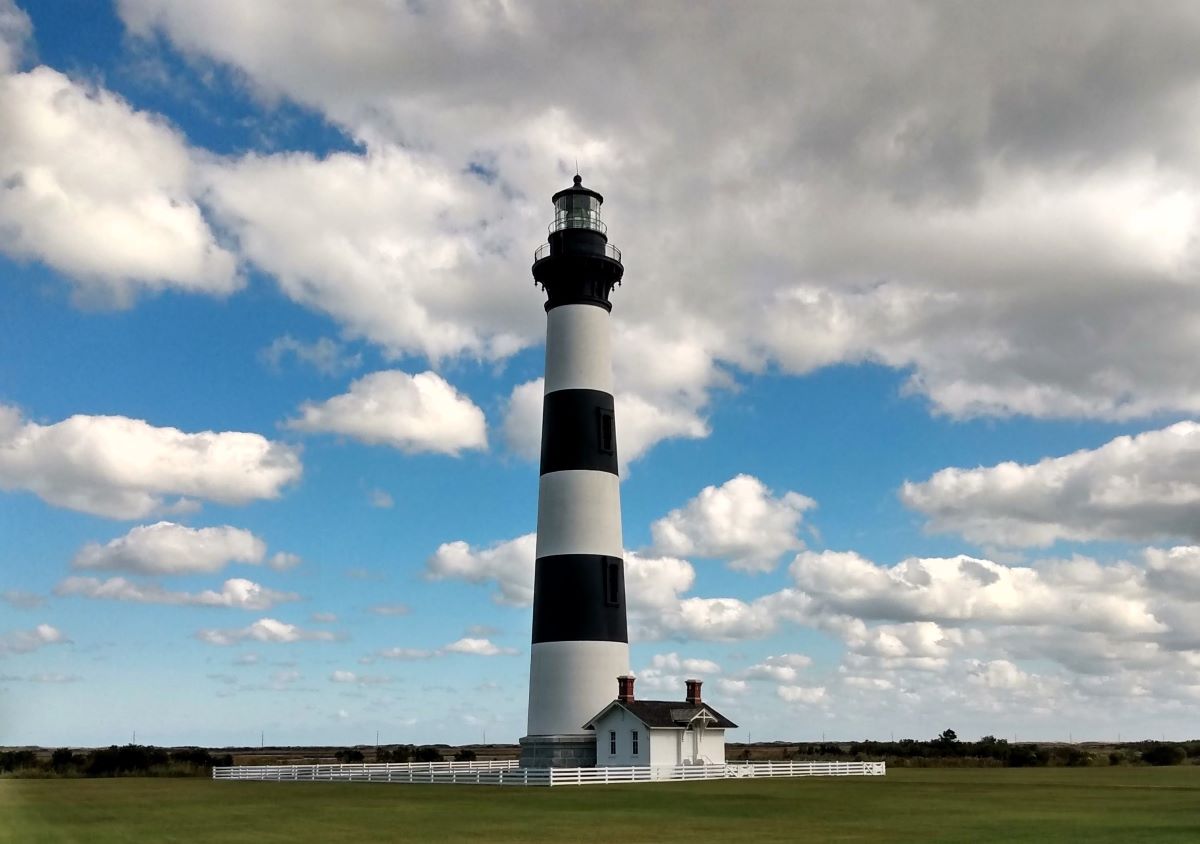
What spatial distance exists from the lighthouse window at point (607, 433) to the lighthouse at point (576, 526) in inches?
1.6

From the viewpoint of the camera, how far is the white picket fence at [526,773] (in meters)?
39.7

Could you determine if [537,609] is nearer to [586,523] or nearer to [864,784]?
[586,523]

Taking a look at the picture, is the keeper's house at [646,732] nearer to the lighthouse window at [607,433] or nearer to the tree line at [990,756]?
the lighthouse window at [607,433]

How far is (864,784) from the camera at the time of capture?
38844mm

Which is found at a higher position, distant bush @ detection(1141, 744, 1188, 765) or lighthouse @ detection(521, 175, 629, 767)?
lighthouse @ detection(521, 175, 629, 767)

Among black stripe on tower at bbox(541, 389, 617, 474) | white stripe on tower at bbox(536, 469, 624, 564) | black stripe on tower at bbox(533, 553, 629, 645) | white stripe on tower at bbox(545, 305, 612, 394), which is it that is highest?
white stripe on tower at bbox(545, 305, 612, 394)

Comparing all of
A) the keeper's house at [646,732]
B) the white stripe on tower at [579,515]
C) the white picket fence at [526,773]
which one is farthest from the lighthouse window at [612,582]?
the white picket fence at [526,773]

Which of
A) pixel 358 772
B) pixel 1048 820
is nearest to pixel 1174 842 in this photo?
pixel 1048 820

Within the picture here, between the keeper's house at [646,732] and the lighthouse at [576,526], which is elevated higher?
the lighthouse at [576,526]

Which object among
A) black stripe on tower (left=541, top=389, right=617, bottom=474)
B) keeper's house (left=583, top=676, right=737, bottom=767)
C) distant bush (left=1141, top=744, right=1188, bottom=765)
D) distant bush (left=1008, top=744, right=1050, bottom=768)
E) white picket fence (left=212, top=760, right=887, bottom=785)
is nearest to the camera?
white picket fence (left=212, top=760, right=887, bottom=785)

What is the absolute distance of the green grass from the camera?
70.6ft

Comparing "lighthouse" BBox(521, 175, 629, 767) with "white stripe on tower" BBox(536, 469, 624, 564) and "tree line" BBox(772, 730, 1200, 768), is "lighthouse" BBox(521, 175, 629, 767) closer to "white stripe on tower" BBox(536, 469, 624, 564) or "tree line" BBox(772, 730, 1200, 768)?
"white stripe on tower" BBox(536, 469, 624, 564)

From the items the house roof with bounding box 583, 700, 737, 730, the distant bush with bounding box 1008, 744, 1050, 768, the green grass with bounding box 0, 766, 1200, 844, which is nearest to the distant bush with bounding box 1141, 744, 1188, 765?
the distant bush with bounding box 1008, 744, 1050, 768

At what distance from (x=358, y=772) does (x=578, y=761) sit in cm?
1024
